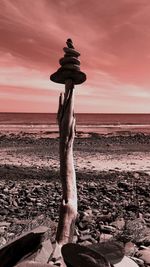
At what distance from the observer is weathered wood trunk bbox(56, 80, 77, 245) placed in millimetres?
6391

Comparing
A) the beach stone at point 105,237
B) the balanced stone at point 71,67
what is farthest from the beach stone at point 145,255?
the balanced stone at point 71,67

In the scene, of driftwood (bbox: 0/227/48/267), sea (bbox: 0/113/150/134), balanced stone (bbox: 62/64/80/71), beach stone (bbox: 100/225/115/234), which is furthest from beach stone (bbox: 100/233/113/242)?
sea (bbox: 0/113/150/134)

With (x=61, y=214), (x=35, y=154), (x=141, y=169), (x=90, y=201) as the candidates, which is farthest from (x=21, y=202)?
(x=35, y=154)

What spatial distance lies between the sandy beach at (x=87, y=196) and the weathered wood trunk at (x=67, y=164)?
96 centimetres

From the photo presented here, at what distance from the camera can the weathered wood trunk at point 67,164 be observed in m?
6.39

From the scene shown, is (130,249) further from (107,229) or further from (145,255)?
(107,229)

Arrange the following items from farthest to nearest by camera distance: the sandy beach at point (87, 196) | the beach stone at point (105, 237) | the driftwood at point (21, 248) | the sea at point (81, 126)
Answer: the sea at point (81, 126), the sandy beach at point (87, 196), the beach stone at point (105, 237), the driftwood at point (21, 248)

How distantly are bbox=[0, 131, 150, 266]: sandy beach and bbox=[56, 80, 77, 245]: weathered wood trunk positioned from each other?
3.14ft

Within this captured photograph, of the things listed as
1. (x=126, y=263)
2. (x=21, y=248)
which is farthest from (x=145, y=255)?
(x=21, y=248)

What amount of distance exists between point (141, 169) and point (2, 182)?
752 centimetres

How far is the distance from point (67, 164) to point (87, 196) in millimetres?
6369

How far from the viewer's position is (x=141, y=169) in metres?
19.7

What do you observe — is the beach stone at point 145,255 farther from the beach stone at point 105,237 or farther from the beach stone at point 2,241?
the beach stone at point 2,241

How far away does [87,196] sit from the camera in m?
12.8
